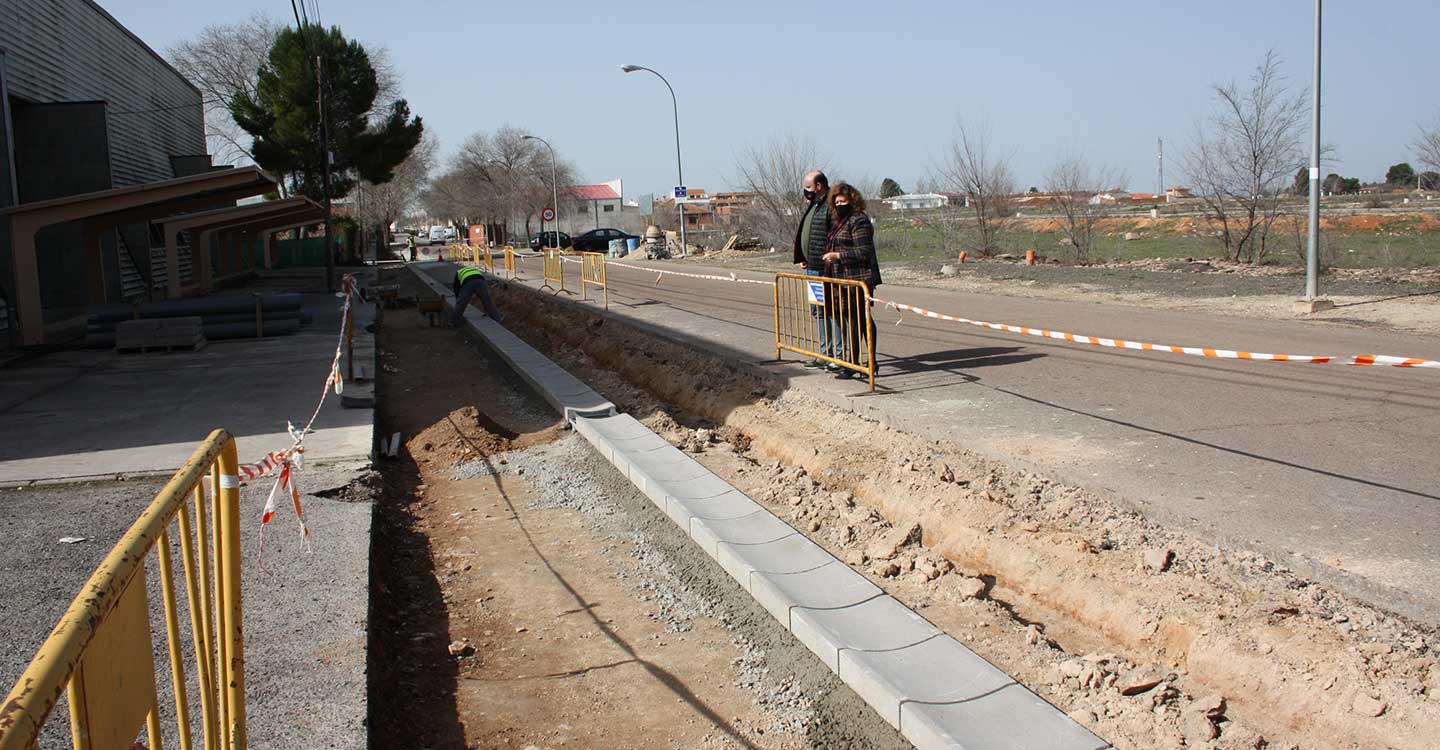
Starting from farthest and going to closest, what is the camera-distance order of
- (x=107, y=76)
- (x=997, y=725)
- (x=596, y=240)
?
(x=596, y=240)
(x=107, y=76)
(x=997, y=725)

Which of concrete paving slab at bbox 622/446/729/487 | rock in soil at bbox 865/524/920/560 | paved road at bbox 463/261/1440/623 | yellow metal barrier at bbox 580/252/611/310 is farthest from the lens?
yellow metal barrier at bbox 580/252/611/310

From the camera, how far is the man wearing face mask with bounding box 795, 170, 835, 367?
1017 centimetres

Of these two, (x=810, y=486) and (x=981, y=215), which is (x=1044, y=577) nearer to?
(x=810, y=486)

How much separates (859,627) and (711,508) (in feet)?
6.96

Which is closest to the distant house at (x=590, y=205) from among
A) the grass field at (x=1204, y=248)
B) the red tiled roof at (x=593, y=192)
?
the red tiled roof at (x=593, y=192)

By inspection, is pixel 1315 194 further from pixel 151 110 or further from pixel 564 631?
pixel 151 110

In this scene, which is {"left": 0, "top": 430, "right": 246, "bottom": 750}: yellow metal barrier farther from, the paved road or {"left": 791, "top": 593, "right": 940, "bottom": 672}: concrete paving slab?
the paved road

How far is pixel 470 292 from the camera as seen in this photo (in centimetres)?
1898

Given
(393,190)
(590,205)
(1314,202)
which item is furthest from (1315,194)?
(590,205)

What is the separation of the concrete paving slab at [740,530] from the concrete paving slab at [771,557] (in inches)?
3.2

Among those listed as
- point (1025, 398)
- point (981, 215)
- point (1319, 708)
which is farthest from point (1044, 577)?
point (981, 215)

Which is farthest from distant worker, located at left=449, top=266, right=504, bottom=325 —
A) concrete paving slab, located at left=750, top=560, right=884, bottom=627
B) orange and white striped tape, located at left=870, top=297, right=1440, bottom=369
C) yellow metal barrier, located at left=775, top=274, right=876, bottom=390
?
concrete paving slab, located at left=750, top=560, right=884, bottom=627

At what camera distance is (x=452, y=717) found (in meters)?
4.47

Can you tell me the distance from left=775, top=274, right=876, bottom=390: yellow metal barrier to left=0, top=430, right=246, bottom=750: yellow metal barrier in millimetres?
7034
